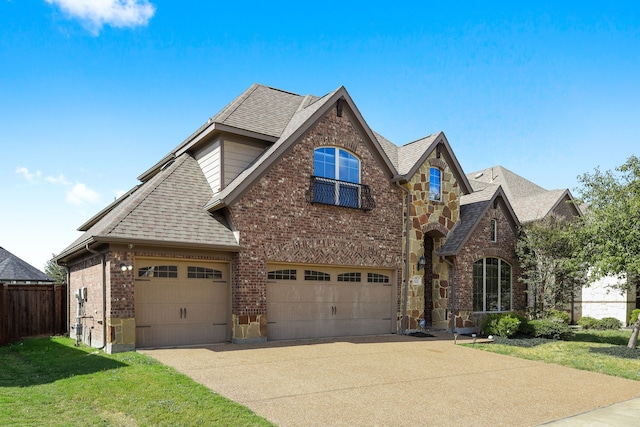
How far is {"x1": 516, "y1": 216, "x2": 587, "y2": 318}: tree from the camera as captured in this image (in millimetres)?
18422

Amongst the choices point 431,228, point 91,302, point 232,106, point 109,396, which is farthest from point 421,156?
point 109,396

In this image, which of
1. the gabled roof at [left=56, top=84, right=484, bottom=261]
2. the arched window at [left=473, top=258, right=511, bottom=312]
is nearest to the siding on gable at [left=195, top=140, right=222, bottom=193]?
the gabled roof at [left=56, top=84, right=484, bottom=261]

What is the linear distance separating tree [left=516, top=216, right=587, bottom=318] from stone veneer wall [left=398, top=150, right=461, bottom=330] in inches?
114

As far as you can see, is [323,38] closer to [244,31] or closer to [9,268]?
[244,31]

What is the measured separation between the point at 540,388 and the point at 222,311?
8284 mm

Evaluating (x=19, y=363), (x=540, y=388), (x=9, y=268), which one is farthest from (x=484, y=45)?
(x=9, y=268)

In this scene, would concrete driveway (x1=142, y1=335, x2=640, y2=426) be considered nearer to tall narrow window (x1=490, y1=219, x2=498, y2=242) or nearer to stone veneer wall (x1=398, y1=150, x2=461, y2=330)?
stone veneer wall (x1=398, y1=150, x2=461, y2=330)

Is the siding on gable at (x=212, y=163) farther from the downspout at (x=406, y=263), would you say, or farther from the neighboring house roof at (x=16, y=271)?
the neighboring house roof at (x=16, y=271)

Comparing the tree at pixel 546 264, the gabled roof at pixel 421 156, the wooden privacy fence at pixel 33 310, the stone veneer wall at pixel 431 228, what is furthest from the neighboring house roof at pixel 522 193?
the wooden privacy fence at pixel 33 310

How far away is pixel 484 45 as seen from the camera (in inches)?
513

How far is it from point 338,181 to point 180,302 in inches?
243

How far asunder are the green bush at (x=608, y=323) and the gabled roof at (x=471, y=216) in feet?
22.6

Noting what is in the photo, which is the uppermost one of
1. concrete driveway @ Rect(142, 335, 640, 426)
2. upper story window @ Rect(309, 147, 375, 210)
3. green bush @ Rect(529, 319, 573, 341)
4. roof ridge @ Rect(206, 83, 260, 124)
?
roof ridge @ Rect(206, 83, 260, 124)

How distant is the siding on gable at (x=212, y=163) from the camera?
14.9 m
